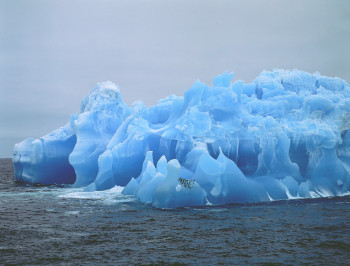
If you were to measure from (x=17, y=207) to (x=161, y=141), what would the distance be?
8026 millimetres

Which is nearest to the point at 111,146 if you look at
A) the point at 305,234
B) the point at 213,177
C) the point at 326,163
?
the point at 213,177

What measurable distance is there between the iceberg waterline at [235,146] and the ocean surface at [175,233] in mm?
1115

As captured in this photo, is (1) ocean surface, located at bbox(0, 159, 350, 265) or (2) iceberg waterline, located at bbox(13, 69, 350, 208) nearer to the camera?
(1) ocean surface, located at bbox(0, 159, 350, 265)

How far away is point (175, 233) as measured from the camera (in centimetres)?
1452

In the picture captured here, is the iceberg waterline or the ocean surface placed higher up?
the iceberg waterline

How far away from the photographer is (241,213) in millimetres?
17688

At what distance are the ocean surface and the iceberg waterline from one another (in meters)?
1.12

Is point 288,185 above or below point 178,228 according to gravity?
above

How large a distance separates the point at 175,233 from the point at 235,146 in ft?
27.0

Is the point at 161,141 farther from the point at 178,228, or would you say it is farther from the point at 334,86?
the point at 334,86

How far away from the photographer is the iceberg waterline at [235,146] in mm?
19703

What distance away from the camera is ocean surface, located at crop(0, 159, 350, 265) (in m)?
11.9

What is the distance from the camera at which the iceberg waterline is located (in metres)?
19.7

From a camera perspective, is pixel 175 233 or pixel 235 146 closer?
pixel 175 233
